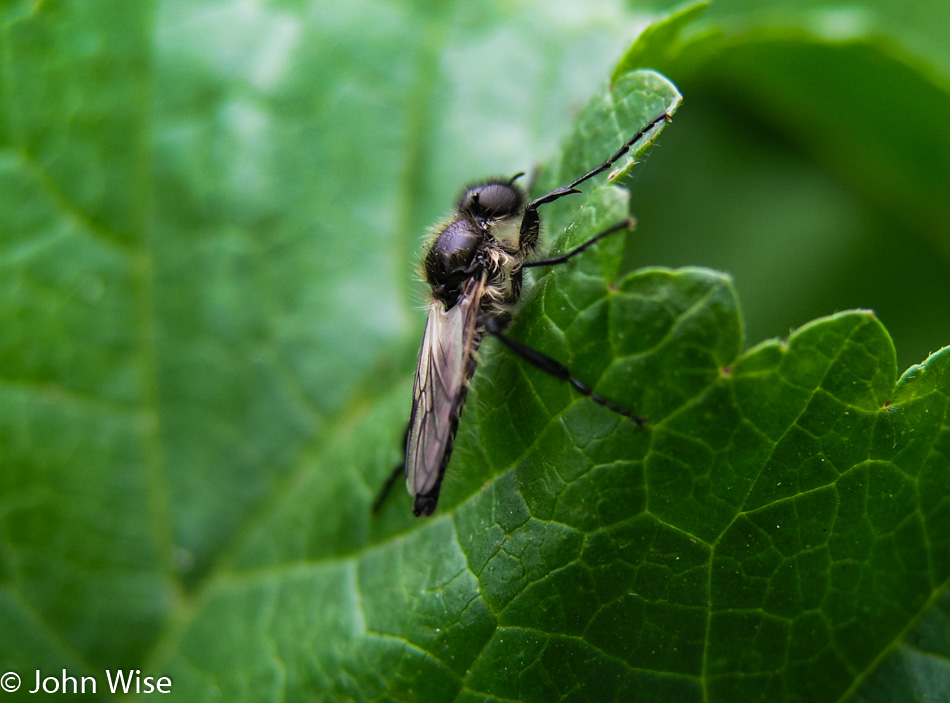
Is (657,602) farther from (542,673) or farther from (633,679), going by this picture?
(542,673)

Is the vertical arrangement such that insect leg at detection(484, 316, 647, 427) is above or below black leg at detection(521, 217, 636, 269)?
below

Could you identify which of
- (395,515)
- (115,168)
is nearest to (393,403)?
(395,515)

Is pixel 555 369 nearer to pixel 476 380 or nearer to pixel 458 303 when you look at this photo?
pixel 476 380

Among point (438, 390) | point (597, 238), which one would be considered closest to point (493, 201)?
point (438, 390)

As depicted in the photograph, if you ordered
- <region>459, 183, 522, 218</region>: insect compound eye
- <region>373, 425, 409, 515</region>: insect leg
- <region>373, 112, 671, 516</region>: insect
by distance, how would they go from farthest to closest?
<region>459, 183, 522, 218</region>: insect compound eye → <region>373, 425, 409, 515</region>: insect leg → <region>373, 112, 671, 516</region>: insect

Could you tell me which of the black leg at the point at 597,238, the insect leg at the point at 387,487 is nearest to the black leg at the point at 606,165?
the black leg at the point at 597,238

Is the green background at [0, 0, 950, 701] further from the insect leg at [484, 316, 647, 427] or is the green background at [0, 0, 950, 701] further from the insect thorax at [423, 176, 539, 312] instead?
the insect thorax at [423, 176, 539, 312]

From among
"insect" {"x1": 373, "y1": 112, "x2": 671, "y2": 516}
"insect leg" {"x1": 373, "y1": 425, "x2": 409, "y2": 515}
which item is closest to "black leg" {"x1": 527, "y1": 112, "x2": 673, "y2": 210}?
"insect" {"x1": 373, "y1": 112, "x2": 671, "y2": 516}
